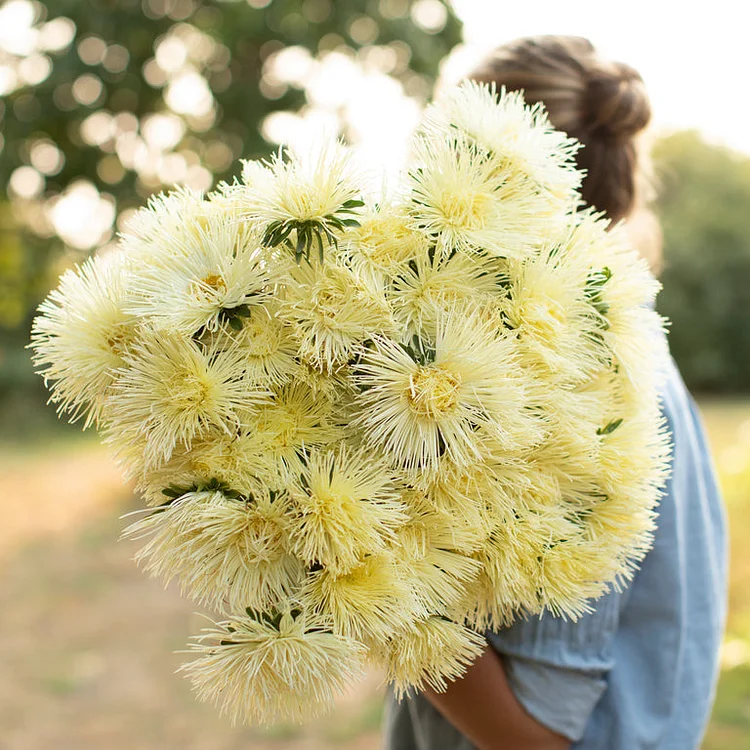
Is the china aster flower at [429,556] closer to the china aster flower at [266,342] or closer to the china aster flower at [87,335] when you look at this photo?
the china aster flower at [266,342]

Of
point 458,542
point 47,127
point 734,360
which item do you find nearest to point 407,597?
point 458,542

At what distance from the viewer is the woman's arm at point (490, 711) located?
1211 mm

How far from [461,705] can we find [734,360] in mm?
21357

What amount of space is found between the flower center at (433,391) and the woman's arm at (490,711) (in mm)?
498

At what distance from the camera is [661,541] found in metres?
1.32

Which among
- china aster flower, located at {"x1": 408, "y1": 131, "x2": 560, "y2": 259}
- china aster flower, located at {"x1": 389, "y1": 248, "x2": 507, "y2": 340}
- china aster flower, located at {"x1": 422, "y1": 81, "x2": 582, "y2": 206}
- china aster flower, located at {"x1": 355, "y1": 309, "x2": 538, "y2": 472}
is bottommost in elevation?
china aster flower, located at {"x1": 355, "y1": 309, "x2": 538, "y2": 472}

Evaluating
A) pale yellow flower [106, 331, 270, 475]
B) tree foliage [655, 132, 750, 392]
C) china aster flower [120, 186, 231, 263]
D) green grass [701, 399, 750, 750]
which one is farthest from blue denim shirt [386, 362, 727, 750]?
tree foliage [655, 132, 750, 392]

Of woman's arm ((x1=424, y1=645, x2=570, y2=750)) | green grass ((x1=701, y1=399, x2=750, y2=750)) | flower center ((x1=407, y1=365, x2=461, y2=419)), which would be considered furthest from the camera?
green grass ((x1=701, y1=399, x2=750, y2=750))

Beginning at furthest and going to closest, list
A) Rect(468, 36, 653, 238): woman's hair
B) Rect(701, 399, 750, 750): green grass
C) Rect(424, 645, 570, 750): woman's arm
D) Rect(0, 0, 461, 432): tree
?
Rect(0, 0, 461, 432): tree → Rect(701, 399, 750, 750): green grass → Rect(468, 36, 653, 238): woman's hair → Rect(424, 645, 570, 750): woman's arm

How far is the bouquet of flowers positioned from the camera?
0.91m

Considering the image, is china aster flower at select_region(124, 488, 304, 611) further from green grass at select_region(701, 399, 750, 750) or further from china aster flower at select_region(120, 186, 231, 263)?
green grass at select_region(701, 399, 750, 750)

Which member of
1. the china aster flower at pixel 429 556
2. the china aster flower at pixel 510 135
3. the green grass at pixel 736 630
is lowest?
the green grass at pixel 736 630

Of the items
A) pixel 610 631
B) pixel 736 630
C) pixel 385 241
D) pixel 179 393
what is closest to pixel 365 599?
pixel 179 393

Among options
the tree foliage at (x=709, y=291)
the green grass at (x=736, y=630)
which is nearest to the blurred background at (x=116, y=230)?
the green grass at (x=736, y=630)
